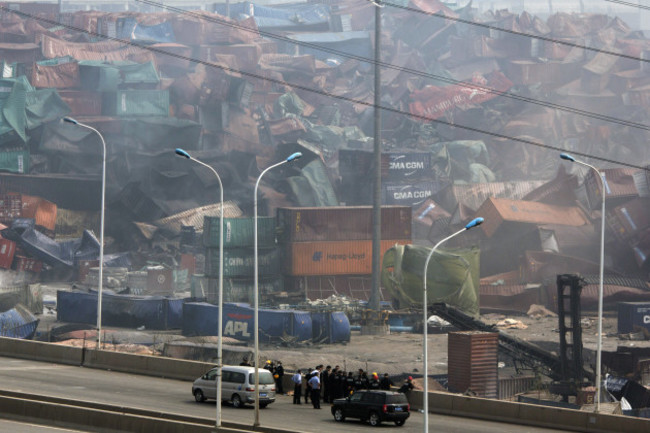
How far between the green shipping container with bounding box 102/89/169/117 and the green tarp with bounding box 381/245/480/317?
3922 centimetres

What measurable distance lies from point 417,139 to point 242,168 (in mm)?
20930

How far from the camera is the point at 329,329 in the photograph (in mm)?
51656

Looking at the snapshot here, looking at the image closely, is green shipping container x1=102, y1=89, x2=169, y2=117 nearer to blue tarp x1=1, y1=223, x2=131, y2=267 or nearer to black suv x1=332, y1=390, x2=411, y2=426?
blue tarp x1=1, y1=223, x2=131, y2=267

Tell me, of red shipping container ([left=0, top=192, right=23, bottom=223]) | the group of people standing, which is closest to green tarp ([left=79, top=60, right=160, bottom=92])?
red shipping container ([left=0, top=192, right=23, bottom=223])

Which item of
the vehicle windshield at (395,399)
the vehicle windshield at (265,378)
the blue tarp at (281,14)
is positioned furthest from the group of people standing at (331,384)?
the blue tarp at (281,14)

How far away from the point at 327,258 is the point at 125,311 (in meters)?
16.4

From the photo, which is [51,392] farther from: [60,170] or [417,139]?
[417,139]

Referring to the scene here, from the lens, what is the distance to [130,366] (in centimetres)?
3356

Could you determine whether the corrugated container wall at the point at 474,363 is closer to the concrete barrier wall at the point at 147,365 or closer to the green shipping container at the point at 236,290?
the concrete barrier wall at the point at 147,365

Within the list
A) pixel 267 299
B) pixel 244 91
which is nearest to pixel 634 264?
pixel 267 299

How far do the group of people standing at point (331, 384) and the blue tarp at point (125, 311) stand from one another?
86.4 ft

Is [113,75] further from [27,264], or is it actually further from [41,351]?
[41,351]

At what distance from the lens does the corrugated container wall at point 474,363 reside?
3816 centimetres

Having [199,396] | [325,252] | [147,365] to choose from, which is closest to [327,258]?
[325,252]
